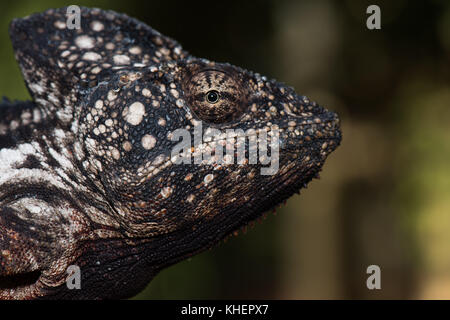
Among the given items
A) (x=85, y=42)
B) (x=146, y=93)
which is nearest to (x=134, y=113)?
(x=146, y=93)

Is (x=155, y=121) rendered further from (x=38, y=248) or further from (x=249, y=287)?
(x=249, y=287)

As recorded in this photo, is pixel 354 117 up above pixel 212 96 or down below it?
above

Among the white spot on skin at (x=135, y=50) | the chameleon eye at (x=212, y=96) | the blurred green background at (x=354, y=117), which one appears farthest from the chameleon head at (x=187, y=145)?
the blurred green background at (x=354, y=117)

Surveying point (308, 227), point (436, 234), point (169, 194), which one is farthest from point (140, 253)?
point (436, 234)

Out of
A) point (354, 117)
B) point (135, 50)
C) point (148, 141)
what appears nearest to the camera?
point (148, 141)

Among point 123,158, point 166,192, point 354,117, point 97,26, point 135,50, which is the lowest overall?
point 166,192

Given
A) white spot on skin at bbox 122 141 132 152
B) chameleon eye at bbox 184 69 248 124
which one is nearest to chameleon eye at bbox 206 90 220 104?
chameleon eye at bbox 184 69 248 124

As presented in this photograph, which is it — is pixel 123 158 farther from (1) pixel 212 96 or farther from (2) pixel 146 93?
(1) pixel 212 96

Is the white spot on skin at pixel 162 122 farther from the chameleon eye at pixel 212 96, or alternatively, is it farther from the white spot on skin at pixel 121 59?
the white spot on skin at pixel 121 59

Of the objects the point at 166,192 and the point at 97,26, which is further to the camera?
the point at 97,26

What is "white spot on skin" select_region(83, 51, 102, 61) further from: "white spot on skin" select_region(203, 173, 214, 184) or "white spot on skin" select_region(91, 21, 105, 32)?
"white spot on skin" select_region(203, 173, 214, 184)
